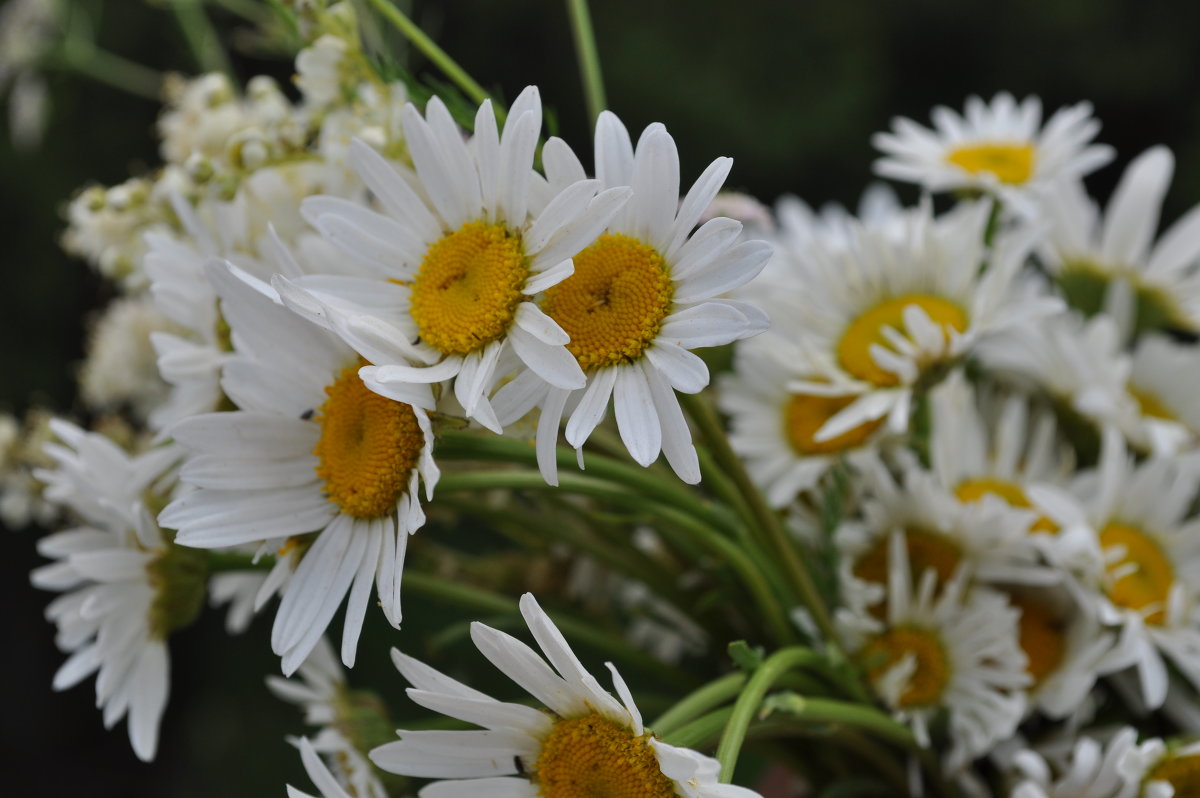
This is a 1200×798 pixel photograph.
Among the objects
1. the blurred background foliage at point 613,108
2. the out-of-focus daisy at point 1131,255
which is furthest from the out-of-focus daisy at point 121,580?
the blurred background foliage at point 613,108

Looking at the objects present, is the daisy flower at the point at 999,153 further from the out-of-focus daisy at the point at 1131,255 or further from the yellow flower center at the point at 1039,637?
the yellow flower center at the point at 1039,637

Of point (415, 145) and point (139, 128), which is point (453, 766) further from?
point (139, 128)

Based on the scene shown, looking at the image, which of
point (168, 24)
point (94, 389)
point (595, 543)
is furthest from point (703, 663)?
point (168, 24)

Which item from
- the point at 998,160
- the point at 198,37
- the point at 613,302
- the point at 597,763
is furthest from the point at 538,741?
the point at 198,37

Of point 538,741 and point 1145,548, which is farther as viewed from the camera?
point 1145,548

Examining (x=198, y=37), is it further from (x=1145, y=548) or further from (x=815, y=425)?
(x=1145, y=548)

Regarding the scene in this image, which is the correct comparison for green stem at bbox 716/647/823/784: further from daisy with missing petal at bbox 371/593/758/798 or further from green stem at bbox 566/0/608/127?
green stem at bbox 566/0/608/127
